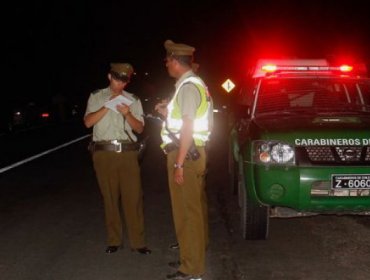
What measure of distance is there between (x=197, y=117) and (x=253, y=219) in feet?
5.75

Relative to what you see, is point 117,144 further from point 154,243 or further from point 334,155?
point 334,155

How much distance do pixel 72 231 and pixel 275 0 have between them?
2522 centimetres

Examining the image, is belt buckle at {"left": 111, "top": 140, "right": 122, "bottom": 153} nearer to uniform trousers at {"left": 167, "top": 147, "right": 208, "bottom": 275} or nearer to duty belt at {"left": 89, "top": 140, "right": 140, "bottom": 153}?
duty belt at {"left": 89, "top": 140, "right": 140, "bottom": 153}

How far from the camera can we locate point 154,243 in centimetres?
617

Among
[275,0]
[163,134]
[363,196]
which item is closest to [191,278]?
[163,134]

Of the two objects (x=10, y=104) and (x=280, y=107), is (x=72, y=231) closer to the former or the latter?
(x=280, y=107)

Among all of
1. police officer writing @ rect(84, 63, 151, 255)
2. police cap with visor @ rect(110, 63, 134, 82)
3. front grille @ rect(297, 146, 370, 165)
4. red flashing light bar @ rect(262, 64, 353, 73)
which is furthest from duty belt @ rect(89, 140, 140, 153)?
red flashing light bar @ rect(262, 64, 353, 73)

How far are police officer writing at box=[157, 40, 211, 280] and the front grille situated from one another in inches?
44.8

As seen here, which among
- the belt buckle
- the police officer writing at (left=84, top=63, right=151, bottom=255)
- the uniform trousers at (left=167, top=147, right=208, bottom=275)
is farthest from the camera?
the belt buckle

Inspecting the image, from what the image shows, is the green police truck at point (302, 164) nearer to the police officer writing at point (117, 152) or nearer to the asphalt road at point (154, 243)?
the asphalt road at point (154, 243)

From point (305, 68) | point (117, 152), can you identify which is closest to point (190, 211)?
point (117, 152)

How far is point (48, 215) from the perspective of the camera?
757cm

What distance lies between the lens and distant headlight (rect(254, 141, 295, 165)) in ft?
18.4

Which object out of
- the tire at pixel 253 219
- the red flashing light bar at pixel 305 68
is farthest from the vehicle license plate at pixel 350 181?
the red flashing light bar at pixel 305 68
